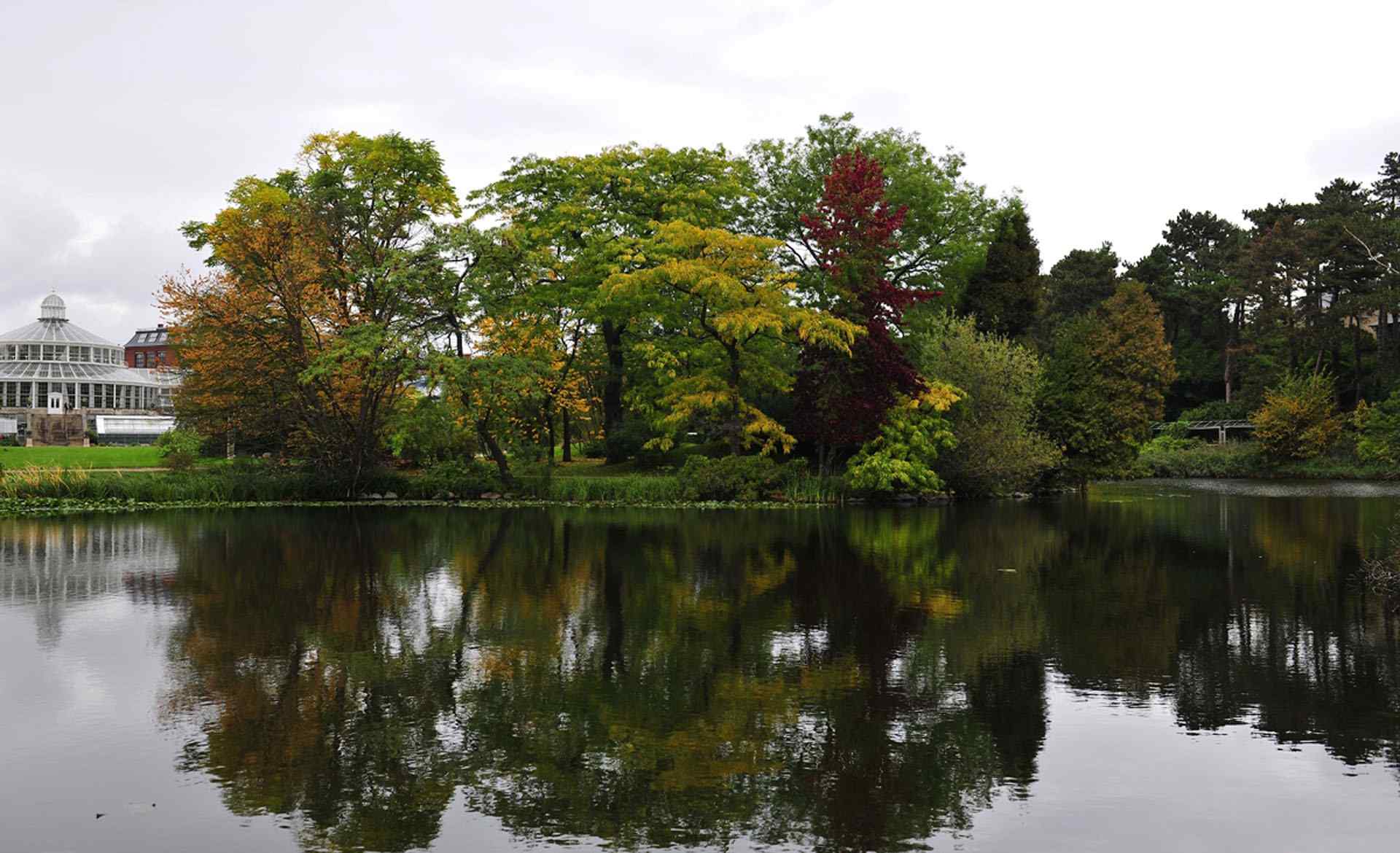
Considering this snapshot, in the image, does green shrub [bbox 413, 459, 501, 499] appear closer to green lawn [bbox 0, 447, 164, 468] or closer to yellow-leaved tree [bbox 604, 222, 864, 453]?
yellow-leaved tree [bbox 604, 222, 864, 453]

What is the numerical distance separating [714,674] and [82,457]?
142 feet

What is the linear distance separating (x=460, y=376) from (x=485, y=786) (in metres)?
26.3

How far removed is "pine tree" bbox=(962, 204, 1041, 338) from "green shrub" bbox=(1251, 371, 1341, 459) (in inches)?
837

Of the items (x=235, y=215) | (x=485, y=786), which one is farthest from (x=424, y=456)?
(x=485, y=786)

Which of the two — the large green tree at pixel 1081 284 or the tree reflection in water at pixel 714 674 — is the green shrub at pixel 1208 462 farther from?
the tree reflection in water at pixel 714 674

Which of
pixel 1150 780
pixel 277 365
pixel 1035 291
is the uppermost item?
pixel 1035 291

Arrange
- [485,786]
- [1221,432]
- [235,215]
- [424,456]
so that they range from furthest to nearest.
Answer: [1221,432] → [424,456] → [235,215] → [485,786]

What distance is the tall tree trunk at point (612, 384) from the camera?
42853 mm

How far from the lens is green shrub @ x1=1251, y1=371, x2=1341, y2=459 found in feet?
193

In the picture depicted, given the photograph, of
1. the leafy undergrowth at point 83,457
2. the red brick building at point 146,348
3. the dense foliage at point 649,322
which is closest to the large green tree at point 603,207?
the dense foliage at point 649,322

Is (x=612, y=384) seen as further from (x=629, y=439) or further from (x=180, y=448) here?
(x=180, y=448)

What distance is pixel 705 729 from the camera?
8391 millimetres

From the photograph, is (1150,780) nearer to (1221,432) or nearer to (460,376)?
(460,376)

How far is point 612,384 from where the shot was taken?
45812mm
